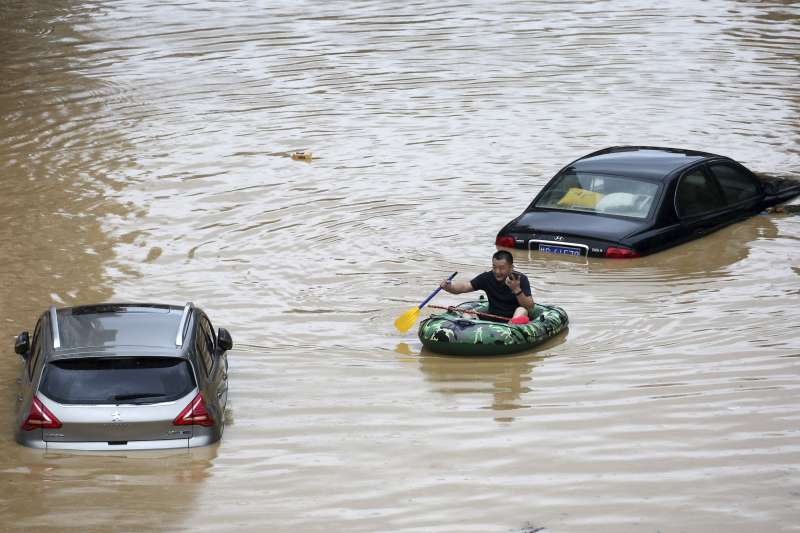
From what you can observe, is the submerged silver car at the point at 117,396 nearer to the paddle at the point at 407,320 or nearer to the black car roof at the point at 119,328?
the black car roof at the point at 119,328

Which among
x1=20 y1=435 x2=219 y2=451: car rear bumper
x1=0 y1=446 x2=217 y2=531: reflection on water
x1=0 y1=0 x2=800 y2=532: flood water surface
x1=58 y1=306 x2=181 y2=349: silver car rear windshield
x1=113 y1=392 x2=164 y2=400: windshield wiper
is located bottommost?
x1=0 y1=0 x2=800 y2=532: flood water surface

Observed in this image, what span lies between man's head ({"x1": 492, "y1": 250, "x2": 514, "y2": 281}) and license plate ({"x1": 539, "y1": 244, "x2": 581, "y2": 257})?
3579 mm

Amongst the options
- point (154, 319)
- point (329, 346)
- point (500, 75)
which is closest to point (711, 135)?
point (500, 75)

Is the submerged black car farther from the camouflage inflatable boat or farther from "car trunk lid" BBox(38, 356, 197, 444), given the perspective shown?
"car trunk lid" BBox(38, 356, 197, 444)

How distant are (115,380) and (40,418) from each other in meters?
0.73

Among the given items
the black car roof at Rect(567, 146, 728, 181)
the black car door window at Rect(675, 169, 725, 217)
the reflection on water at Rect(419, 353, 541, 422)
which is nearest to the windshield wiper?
the reflection on water at Rect(419, 353, 541, 422)

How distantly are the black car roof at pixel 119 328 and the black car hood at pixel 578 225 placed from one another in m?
7.35

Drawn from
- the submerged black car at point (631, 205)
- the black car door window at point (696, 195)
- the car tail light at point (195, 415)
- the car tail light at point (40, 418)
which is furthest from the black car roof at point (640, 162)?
the car tail light at point (40, 418)

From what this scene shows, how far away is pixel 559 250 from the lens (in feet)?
65.6

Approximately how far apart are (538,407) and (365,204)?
389 inches

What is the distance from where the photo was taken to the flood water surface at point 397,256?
1215cm

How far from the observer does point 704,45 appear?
37.1 m

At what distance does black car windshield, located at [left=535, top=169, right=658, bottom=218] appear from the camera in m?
20.6

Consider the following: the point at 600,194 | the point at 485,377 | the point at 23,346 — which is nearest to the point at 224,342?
the point at 23,346
